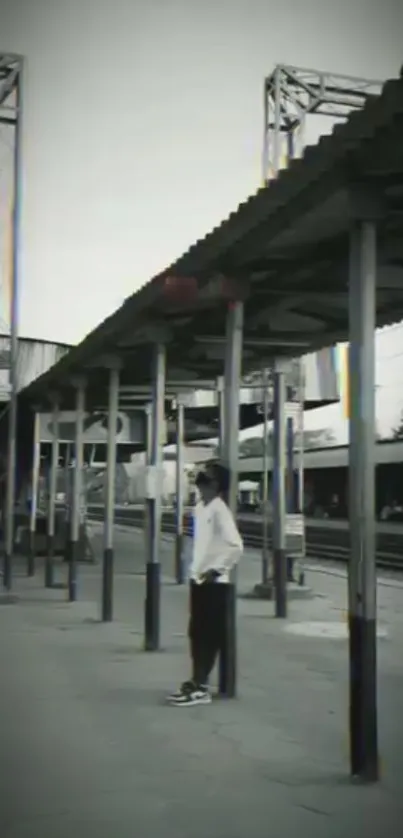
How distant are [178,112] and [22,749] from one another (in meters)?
4.37

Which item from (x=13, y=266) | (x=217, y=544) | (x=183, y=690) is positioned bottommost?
(x=183, y=690)

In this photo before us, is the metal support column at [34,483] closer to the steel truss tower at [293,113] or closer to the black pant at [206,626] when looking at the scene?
the steel truss tower at [293,113]

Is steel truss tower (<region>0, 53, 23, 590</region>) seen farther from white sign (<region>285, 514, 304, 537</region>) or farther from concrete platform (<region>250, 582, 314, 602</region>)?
white sign (<region>285, 514, 304, 537</region>)

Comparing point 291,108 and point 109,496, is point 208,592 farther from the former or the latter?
point 291,108

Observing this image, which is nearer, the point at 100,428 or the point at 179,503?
the point at 179,503

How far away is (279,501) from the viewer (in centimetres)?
1227

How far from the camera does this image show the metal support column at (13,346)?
1438 cm

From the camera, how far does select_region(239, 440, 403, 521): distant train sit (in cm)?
3344

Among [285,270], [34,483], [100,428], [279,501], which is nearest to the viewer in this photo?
[285,270]

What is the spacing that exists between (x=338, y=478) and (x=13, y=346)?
3233 centimetres

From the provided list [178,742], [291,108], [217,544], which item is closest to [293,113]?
[291,108]

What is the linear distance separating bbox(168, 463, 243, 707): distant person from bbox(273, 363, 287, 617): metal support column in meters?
4.93

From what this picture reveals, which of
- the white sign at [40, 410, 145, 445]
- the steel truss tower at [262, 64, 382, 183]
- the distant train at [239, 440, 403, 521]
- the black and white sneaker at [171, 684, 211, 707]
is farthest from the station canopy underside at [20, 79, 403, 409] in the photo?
the distant train at [239, 440, 403, 521]

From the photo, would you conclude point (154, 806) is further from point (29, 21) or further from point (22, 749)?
point (29, 21)
